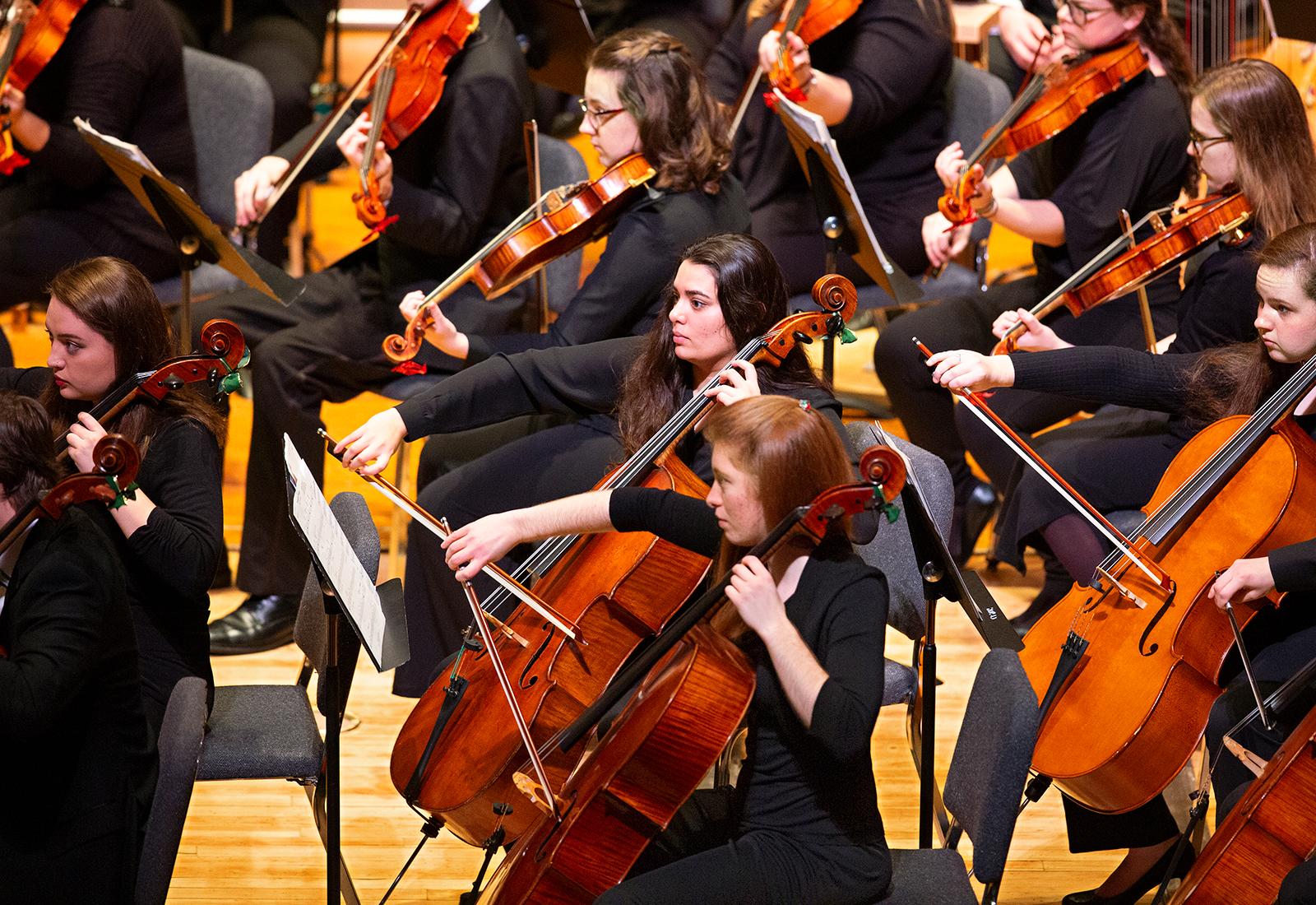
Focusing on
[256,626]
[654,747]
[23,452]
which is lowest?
[256,626]

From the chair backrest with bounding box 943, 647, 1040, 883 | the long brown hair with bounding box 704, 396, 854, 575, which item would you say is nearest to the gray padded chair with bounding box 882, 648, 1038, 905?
the chair backrest with bounding box 943, 647, 1040, 883

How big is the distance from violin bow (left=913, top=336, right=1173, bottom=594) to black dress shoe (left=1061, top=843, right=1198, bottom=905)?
1.49 feet

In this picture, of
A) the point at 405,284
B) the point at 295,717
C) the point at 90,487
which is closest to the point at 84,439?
the point at 90,487

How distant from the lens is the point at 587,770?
6.32 ft

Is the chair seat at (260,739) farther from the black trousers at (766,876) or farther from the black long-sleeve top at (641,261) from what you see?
the black long-sleeve top at (641,261)

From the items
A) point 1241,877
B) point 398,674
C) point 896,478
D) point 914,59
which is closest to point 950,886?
point 1241,877

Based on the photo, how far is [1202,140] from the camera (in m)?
2.94

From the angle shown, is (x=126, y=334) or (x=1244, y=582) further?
(x=126, y=334)

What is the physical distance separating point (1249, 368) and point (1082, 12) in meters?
1.03

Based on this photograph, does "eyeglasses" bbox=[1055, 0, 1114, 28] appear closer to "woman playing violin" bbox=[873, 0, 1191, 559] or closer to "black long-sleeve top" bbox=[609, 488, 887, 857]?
"woman playing violin" bbox=[873, 0, 1191, 559]

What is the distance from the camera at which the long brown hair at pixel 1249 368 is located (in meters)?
2.46

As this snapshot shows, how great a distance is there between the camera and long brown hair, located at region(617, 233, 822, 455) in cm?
259

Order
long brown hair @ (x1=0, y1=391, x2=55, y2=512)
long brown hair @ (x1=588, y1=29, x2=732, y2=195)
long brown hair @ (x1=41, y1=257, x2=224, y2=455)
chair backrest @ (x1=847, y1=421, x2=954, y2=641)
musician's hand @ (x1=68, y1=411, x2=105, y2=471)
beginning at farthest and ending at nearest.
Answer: long brown hair @ (x1=588, y1=29, x2=732, y2=195), chair backrest @ (x1=847, y1=421, x2=954, y2=641), long brown hair @ (x1=41, y1=257, x2=224, y2=455), musician's hand @ (x1=68, y1=411, x2=105, y2=471), long brown hair @ (x1=0, y1=391, x2=55, y2=512)

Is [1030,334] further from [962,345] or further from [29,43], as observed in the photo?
[29,43]
